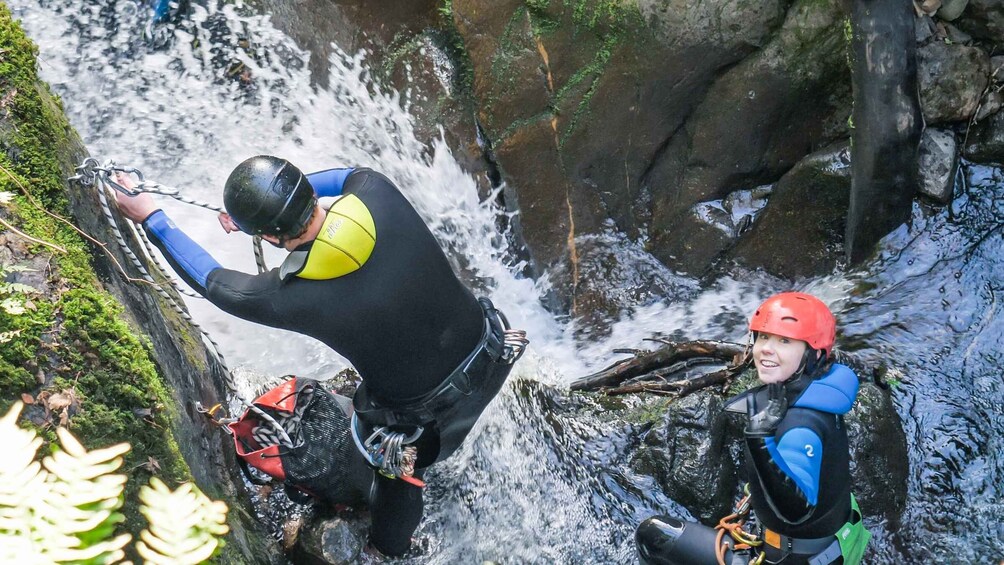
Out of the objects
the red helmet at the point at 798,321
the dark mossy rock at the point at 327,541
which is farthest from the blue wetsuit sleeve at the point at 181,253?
the red helmet at the point at 798,321

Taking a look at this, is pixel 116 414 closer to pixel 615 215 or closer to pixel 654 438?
pixel 654 438

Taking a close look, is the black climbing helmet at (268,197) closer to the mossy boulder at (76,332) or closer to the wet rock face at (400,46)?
the mossy boulder at (76,332)

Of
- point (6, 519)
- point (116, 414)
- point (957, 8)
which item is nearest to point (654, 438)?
A: point (116, 414)

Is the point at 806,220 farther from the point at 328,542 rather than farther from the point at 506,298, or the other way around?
the point at 328,542

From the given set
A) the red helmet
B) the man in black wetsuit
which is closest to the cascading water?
the man in black wetsuit

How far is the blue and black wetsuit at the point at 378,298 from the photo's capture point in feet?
9.98

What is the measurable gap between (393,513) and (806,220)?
3510 millimetres

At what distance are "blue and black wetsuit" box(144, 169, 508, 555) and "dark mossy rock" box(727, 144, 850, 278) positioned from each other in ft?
9.56

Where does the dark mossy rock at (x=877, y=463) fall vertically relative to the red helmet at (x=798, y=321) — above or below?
below

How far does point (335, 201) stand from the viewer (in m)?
3.07

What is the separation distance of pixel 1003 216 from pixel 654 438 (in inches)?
107

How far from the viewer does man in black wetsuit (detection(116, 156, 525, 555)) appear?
9.69ft

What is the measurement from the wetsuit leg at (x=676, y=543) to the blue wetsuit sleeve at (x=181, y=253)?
7.77ft

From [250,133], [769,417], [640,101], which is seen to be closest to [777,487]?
[769,417]
